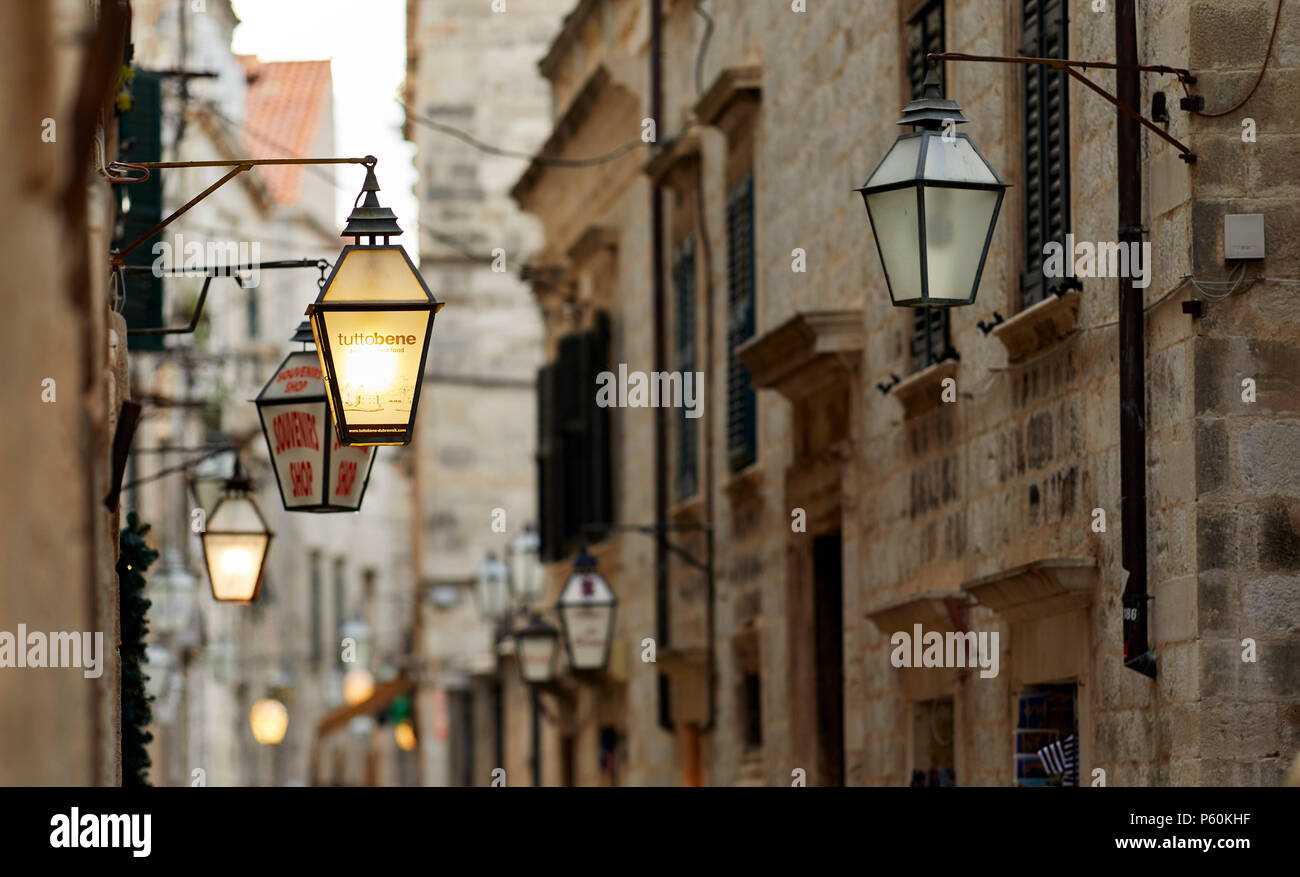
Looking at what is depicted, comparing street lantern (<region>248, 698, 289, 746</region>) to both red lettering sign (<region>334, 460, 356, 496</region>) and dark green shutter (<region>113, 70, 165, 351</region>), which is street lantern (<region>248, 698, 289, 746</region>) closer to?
dark green shutter (<region>113, 70, 165, 351</region>)

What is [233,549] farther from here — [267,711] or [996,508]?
[267,711]

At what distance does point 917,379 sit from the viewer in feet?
40.2

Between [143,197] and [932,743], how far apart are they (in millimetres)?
7669

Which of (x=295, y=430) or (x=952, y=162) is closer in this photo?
(x=952, y=162)

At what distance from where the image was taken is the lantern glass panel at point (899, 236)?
852 centimetres

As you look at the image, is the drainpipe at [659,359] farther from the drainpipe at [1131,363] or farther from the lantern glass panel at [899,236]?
the lantern glass panel at [899,236]

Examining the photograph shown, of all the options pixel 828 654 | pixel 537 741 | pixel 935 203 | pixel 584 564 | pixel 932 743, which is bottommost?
pixel 537 741

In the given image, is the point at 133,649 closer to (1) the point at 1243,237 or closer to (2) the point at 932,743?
(2) the point at 932,743

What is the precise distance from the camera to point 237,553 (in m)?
12.4

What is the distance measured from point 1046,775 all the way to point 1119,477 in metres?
1.70

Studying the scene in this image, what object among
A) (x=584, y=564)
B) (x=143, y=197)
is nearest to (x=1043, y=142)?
(x=584, y=564)

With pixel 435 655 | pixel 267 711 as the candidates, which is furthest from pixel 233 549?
pixel 435 655

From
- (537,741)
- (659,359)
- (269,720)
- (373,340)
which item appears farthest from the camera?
(269,720)

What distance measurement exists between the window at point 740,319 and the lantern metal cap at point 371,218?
8069mm
